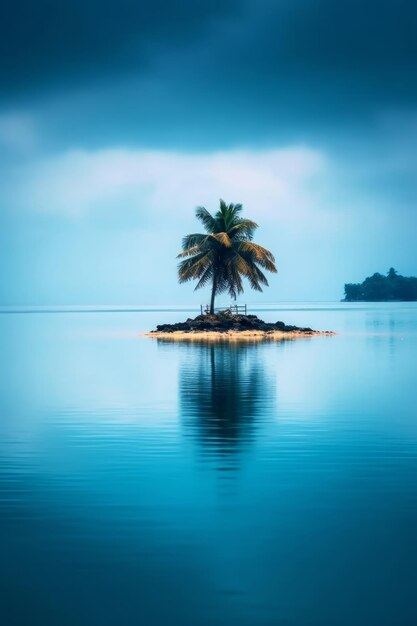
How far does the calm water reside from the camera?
19.0ft

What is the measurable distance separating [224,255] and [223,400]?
3247cm

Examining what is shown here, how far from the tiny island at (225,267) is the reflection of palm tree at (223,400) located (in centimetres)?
1761

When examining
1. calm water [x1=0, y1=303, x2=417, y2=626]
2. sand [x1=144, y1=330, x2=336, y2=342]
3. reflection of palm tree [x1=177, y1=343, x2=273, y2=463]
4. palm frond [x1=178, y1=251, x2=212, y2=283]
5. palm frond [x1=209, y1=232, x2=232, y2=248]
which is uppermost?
palm frond [x1=209, y1=232, x2=232, y2=248]

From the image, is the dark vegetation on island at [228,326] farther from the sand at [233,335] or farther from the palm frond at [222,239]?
the palm frond at [222,239]

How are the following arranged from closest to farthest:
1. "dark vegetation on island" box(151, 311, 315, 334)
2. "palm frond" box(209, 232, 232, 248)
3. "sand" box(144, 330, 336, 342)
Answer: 1. "sand" box(144, 330, 336, 342)
2. "palm frond" box(209, 232, 232, 248)
3. "dark vegetation on island" box(151, 311, 315, 334)

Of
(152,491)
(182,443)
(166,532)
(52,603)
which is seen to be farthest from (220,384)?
(52,603)

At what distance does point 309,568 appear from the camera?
6418mm

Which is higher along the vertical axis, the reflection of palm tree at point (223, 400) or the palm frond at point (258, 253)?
the palm frond at point (258, 253)

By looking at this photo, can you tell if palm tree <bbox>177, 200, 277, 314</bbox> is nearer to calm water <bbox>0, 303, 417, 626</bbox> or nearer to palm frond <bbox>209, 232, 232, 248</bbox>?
palm frond <bbox>209, 232, 232, 248</bbox>

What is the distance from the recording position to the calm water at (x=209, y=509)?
580 centimetres

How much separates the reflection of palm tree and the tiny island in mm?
17613

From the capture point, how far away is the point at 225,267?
49.4 meters

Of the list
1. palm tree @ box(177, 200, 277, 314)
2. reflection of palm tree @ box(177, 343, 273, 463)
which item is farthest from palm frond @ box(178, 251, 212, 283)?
reflection of palm tree @ box(177, 343, 273, 463)

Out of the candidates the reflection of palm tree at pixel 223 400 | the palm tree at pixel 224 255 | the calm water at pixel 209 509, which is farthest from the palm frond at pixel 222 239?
the calm water at pixel 209 509
